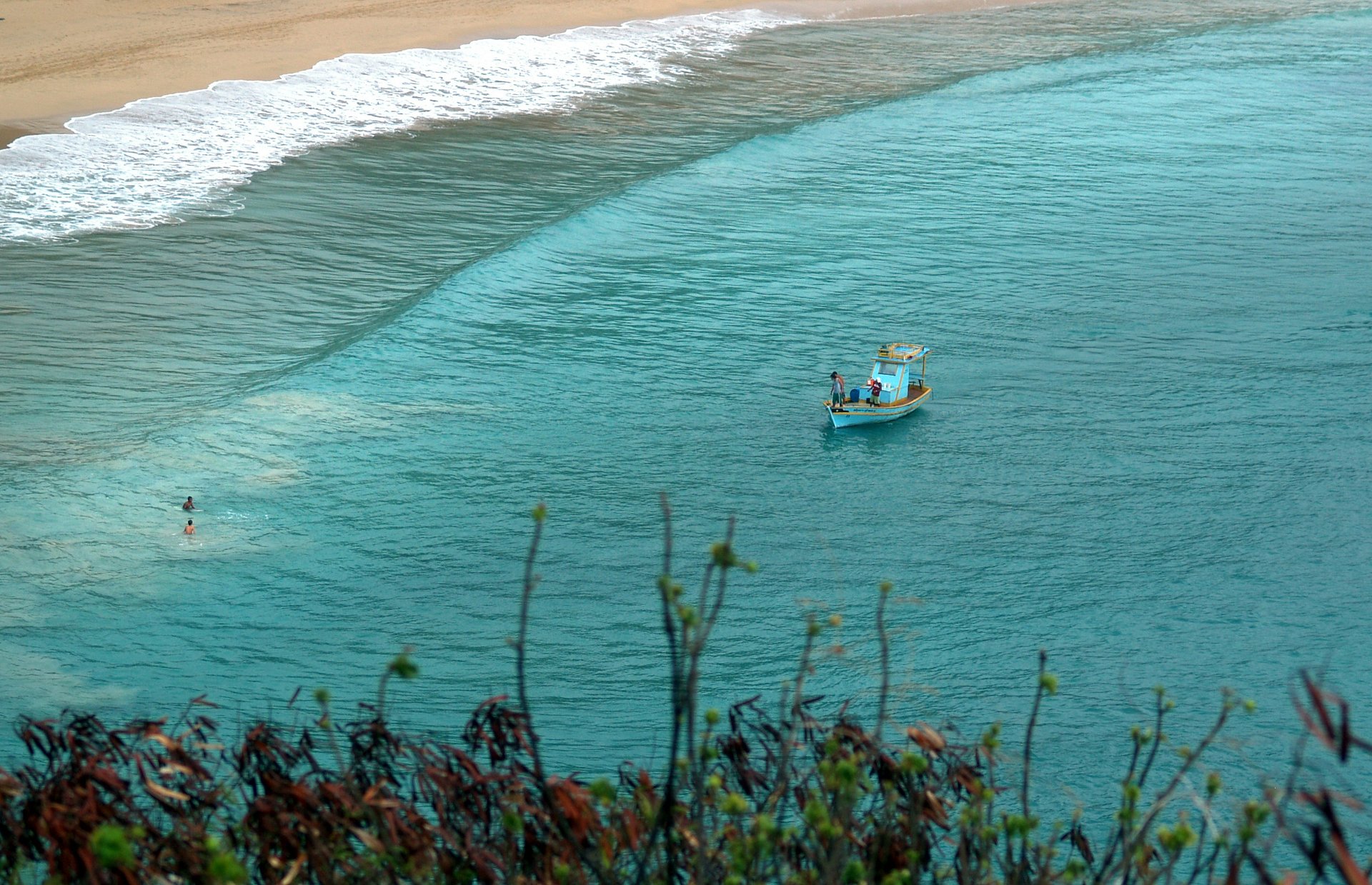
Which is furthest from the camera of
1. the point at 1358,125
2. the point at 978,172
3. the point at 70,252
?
the point at 1358,125

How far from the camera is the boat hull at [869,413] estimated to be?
25.8 m

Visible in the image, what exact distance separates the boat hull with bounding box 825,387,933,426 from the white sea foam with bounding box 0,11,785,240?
17163 mm

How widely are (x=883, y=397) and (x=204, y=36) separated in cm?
3053

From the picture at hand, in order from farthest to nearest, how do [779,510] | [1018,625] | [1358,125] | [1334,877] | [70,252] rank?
[1358,125], [70,252], [779,510], [1018,625], [1334,877]

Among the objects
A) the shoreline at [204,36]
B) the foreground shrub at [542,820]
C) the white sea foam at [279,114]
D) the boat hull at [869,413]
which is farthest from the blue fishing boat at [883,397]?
the shoreline at [204,36]

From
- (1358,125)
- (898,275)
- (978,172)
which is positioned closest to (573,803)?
(898,275)

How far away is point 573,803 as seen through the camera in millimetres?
7168

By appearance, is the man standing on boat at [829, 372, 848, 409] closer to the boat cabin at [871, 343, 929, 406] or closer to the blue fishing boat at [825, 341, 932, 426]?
the blue fishing boat at [825, 341, 932, 426]

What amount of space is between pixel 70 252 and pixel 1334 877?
92.1 feet

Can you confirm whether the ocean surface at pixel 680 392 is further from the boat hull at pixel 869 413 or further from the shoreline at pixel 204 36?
the shoreline at pixel 204 36

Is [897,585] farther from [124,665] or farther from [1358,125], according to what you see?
[1358,125]

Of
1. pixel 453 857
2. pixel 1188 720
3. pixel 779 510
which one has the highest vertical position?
pixel 453 857

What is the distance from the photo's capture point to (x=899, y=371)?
26.2 metres

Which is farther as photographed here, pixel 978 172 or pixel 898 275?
pixel 978 172
